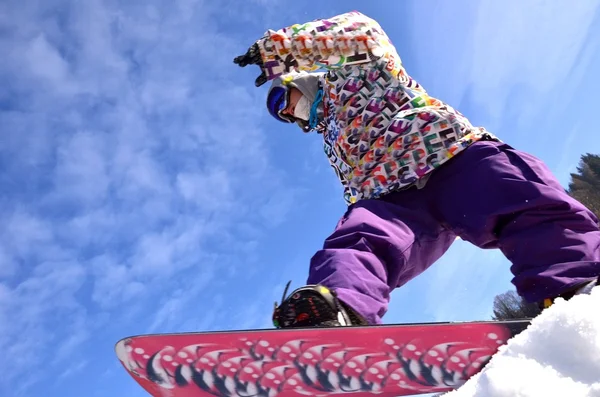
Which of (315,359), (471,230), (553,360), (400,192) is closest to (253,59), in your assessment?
(400,192)

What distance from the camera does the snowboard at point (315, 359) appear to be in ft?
3.71

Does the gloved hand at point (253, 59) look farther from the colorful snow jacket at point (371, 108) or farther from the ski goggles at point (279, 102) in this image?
the ski goggles at point (279, 102)

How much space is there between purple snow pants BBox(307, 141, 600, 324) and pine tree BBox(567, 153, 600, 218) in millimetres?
40386

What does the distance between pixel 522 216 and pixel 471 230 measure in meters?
0.24

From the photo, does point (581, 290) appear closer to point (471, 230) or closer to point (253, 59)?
point (471, 230)

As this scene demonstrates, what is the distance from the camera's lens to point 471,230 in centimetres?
203

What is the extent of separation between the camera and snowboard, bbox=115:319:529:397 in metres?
1.13

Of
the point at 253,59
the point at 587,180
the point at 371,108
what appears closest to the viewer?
the point at 253,59

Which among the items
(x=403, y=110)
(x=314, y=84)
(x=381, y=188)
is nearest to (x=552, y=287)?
(x=381, y=188)

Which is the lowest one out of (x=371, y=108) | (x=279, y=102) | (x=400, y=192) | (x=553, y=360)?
(x=553, y=360)

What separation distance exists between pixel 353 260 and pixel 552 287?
668mm

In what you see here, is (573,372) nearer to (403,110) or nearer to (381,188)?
(381,188)

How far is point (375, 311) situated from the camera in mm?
1691

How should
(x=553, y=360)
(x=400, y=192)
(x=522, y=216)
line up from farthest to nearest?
(x=400, y=192), (x=522, y=216), (x=553, y=360)
